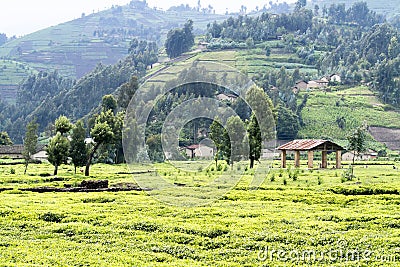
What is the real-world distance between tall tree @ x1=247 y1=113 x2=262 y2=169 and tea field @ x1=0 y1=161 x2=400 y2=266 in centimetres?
1600

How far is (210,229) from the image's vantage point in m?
20.1

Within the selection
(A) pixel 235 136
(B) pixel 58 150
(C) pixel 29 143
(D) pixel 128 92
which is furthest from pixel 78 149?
(D) pixel 128 92

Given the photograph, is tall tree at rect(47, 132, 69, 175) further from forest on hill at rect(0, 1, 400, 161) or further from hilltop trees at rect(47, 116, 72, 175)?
forest on hill at rect(0, 1, 400, 161)

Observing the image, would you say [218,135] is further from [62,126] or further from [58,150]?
[58,150]

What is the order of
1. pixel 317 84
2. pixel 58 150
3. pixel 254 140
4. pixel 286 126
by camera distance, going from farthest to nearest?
pixel 317 84, pixel 286 126, pixel 58 150, pixel 254 140

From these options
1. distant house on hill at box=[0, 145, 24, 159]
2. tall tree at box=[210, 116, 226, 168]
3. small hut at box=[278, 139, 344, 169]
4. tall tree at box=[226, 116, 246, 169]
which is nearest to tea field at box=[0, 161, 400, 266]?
tall tree at box=[226, 116, 246, 169]

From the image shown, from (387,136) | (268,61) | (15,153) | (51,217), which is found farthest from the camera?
(268,61)

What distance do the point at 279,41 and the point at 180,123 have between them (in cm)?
12997

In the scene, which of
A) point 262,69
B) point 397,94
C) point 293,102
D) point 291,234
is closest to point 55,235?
point 291,234

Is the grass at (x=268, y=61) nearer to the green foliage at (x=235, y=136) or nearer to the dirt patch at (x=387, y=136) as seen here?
the dirt patch at (x=387, y=136)

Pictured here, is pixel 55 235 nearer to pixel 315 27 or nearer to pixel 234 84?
pixel 234 84

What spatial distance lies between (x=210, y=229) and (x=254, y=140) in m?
27.6

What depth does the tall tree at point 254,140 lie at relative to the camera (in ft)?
153

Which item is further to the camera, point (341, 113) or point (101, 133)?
point (341, 113)
